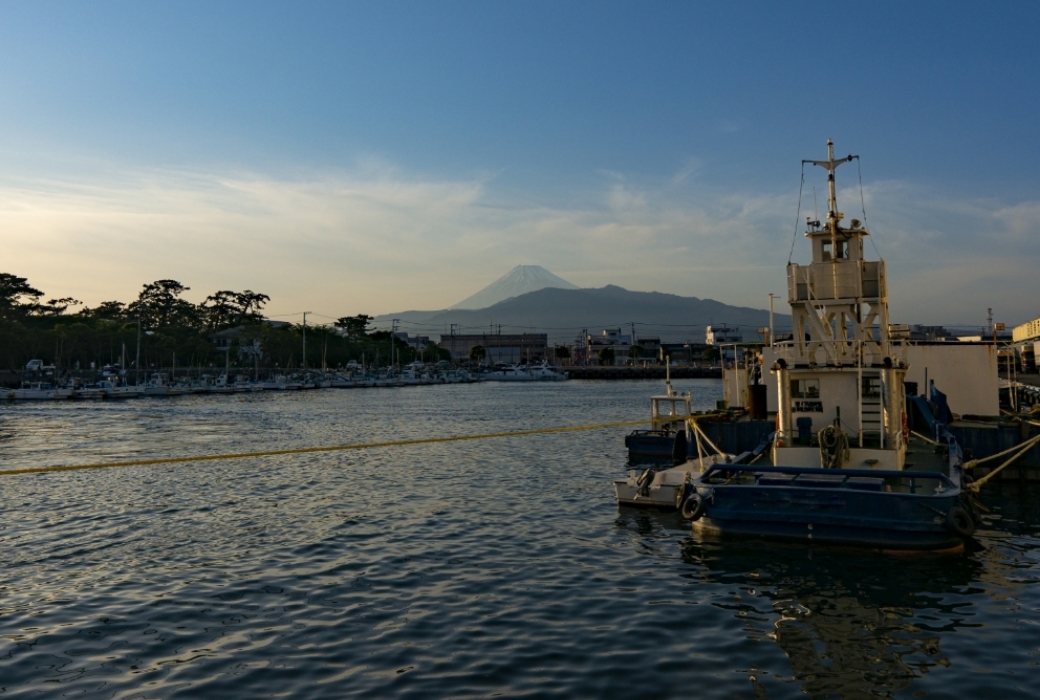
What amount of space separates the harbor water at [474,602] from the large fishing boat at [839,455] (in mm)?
809

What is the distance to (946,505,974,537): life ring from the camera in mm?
15859

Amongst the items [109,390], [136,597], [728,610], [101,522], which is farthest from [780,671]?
[109,390]

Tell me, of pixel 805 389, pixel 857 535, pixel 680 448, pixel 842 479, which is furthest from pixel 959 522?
pixel 680 448

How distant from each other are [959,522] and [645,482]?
936 centimetres

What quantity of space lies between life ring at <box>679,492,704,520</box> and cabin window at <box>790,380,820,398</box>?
5.10 meters

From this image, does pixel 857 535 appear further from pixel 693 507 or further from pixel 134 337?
pixel 134 337

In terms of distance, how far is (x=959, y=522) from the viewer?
15891 mm

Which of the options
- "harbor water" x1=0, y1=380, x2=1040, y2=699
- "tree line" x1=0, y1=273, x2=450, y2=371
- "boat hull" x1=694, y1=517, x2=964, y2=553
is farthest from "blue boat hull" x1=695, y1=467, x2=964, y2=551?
"tree line" x1=0, y1=273, x2=450, y2=371

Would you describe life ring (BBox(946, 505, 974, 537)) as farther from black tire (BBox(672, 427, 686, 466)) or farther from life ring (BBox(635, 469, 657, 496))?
black tire (BBox(672, 427, 686, 466))

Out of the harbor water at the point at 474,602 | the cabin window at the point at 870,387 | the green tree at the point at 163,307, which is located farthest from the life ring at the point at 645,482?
the green tree at the point at 163,307

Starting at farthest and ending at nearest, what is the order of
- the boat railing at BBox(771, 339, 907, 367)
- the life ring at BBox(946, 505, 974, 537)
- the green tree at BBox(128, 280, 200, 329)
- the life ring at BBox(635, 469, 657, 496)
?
the green tree at BBox(128, 280, 200, 329) < the life ring at BBox(635, 469, 657, 496) < the boat railing at BBox(771, 339, 907, 367) < the life ring at BBox(946, 505, 974, 537)

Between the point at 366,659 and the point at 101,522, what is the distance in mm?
14855

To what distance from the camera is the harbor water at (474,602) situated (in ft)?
35.9

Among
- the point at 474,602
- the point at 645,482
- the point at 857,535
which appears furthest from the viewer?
the point at 645,482
